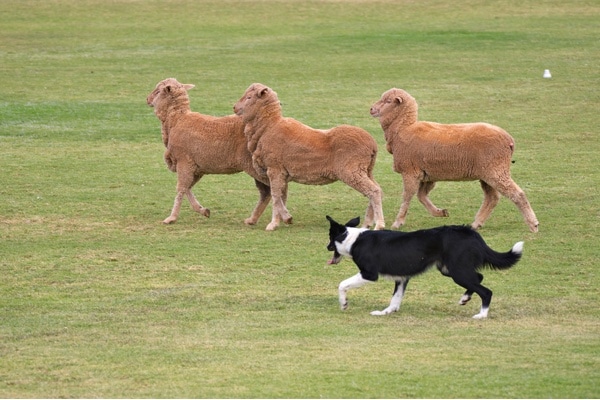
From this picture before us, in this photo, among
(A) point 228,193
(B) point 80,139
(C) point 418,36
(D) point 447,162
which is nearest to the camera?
(D) point 447,162

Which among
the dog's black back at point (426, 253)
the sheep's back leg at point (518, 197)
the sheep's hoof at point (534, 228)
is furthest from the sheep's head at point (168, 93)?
the dog's black back at point (426, 253)

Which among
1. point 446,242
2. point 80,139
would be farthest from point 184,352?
point 80,139

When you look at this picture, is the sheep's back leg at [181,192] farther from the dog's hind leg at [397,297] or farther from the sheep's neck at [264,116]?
the dog's hind leg at [397,297]

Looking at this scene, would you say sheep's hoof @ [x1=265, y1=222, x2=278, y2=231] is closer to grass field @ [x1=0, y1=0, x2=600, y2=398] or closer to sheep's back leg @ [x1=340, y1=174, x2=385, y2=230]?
grass field @ [x1=0, y1=0, x2=600, y2=398]

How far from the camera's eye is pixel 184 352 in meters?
10.0

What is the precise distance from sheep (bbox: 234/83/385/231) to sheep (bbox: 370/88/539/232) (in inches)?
18.4

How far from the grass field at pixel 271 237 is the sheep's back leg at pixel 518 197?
165 mm

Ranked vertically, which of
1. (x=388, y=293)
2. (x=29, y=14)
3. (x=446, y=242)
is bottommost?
(x=29, y=14)

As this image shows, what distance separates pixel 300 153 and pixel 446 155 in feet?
5.93

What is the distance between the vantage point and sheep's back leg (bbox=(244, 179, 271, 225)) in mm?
16031

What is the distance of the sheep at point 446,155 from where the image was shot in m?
15.0

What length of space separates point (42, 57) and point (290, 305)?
2287cm

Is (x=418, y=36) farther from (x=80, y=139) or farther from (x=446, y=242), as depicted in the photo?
(x=446, y=242)

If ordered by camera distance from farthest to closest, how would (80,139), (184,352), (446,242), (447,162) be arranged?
1. (80,139)
2. (447,162)
3. (446,242)
4. (184,352)
